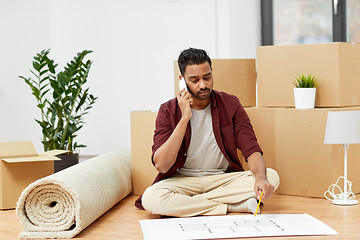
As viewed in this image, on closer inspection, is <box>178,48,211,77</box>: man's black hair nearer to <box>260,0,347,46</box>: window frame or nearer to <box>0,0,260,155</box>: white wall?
<box>0,0,260,155</box>: white wall

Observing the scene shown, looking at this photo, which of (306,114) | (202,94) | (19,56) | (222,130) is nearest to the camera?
(202,94)

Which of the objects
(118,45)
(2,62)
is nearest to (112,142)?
(118,45)

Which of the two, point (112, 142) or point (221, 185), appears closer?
point (221, 185)

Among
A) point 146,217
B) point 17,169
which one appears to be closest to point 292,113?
point 146,217

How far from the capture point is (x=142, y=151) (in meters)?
3.33

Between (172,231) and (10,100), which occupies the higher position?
(10,100)

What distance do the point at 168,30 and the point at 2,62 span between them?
1433 millimetres

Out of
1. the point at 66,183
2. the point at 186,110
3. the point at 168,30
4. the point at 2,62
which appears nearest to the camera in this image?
the point at 66,183

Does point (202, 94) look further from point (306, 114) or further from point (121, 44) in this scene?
point (121, 44)

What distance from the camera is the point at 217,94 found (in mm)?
2883

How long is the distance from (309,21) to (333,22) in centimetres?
19

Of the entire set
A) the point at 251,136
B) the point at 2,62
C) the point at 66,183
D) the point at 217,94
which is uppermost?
the point at 2,62

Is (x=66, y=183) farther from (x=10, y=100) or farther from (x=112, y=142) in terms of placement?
(x=10, y=100)

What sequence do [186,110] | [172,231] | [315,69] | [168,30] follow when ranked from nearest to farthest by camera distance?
[172,231] < [186,110] < [315,69] < [168,30]
